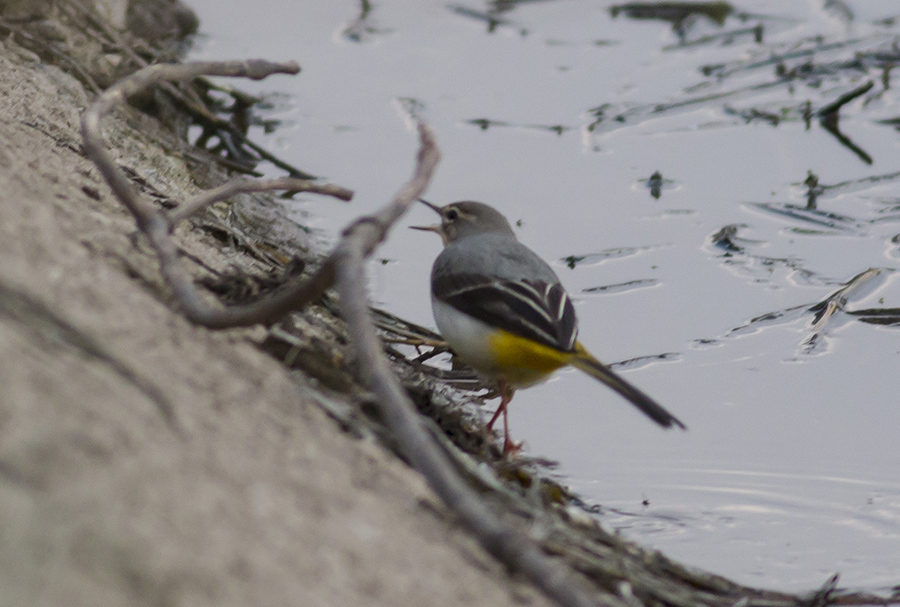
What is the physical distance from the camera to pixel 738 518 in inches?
156

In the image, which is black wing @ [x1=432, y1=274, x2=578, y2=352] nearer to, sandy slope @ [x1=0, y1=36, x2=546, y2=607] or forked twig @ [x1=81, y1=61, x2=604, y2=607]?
forked twig @ [x1=81, y1=61, x2=604, y2=607]

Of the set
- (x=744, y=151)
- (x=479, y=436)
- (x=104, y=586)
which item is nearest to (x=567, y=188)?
(x=744, y=151)

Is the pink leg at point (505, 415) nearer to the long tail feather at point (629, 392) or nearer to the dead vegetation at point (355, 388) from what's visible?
the dead vegetation at point (355, 388)

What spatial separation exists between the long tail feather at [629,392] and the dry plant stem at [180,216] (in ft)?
3.65

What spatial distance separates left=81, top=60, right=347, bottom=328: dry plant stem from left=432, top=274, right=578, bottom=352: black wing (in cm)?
104

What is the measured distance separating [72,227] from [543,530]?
5.68ft

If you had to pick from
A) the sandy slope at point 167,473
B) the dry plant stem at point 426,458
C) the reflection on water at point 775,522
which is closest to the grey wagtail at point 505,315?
the reflection on water at point 775,522

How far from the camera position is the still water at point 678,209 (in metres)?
4.16

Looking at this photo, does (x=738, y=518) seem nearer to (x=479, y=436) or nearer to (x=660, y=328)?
(x=479, y=436)

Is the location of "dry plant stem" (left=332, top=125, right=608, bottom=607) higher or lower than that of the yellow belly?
lower

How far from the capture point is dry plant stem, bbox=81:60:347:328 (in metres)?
2.76

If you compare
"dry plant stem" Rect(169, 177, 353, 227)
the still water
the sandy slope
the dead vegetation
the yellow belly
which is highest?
the still water

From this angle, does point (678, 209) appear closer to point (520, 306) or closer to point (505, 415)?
point (505, 415)

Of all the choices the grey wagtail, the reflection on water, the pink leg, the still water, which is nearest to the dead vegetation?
the pink leg
